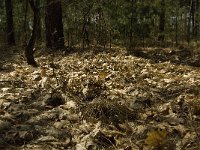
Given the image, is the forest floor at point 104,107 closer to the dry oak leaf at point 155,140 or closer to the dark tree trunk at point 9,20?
the dry oak leaf at point 155,140

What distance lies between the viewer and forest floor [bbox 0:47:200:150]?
3.94 m

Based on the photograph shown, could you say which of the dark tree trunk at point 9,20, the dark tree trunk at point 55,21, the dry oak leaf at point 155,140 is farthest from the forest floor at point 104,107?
the dark tree trunk at point 9,20

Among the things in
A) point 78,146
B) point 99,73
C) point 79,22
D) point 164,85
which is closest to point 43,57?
point 79,22

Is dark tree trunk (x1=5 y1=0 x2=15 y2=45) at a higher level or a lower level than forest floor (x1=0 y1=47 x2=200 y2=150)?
higher

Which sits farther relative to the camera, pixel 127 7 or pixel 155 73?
pixel 127 7

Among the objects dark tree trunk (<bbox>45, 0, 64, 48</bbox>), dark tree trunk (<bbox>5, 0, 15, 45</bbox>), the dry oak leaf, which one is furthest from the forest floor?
dark tree trunk (<bbox>5, 0, 15, 45</bbox>)

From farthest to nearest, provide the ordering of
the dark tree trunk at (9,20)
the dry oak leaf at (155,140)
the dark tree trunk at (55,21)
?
the dark tree trunk at (9,20) → the dark tree trunk at (55,21) → the dry oak leaf at (155,140)

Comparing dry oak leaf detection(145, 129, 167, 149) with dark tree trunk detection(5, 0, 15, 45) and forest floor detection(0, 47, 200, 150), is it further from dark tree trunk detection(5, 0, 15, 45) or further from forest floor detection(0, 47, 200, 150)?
dark tree trunk detection(5, 0, 15, 45)

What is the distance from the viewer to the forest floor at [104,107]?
394cm

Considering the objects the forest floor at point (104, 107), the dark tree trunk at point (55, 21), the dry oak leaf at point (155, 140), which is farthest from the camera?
the dark tree trunk at point (55, 21)

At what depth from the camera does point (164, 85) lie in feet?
19.4

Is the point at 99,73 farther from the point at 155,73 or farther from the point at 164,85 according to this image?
the point at 164,85

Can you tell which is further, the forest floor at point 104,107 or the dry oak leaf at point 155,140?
the forest floor at point 104,107

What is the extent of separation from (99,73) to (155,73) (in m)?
0.91
